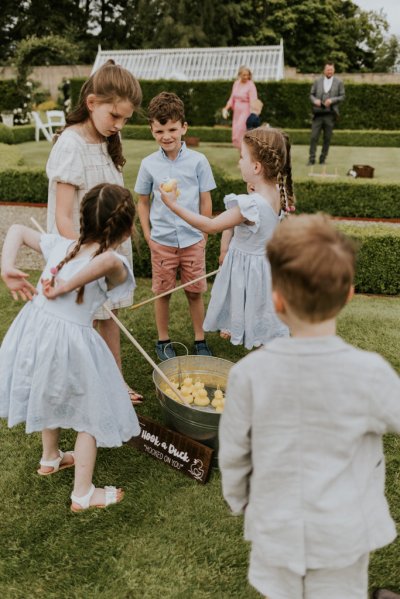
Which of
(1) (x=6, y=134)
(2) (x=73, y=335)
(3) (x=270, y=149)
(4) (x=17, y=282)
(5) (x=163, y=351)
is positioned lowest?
(5) (x=163, y=351)

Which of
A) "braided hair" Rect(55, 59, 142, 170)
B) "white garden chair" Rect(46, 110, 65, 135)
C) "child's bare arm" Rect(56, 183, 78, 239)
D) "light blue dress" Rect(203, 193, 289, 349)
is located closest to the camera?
"braided hair" Rect(55, 59, 142, 170)

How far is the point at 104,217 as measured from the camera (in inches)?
88.1

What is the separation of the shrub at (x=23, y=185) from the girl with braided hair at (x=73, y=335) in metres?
4.66

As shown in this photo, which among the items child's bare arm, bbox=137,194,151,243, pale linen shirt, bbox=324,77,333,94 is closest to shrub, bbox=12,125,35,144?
pale linen shirt, bbox=324,77,333,94

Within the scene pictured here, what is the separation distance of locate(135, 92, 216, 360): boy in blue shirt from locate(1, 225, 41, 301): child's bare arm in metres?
1.44

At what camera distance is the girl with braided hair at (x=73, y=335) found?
7.41 feet

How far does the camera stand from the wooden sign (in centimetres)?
281

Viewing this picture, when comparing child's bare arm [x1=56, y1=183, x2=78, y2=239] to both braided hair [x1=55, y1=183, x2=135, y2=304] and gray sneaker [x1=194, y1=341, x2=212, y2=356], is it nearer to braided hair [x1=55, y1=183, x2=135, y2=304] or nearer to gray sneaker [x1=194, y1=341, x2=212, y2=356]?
braided hair [x1=55, y1=183, x2=135, y2=304]

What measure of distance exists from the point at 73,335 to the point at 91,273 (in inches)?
12.2

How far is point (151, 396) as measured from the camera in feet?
12.2

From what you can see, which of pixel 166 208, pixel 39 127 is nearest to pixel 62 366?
pixel 166 208

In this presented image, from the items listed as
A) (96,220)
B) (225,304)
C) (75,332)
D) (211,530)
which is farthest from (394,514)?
(96,220)

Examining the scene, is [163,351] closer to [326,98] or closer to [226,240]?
[226,240]

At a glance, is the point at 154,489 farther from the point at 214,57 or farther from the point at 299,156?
the point at 214,57
